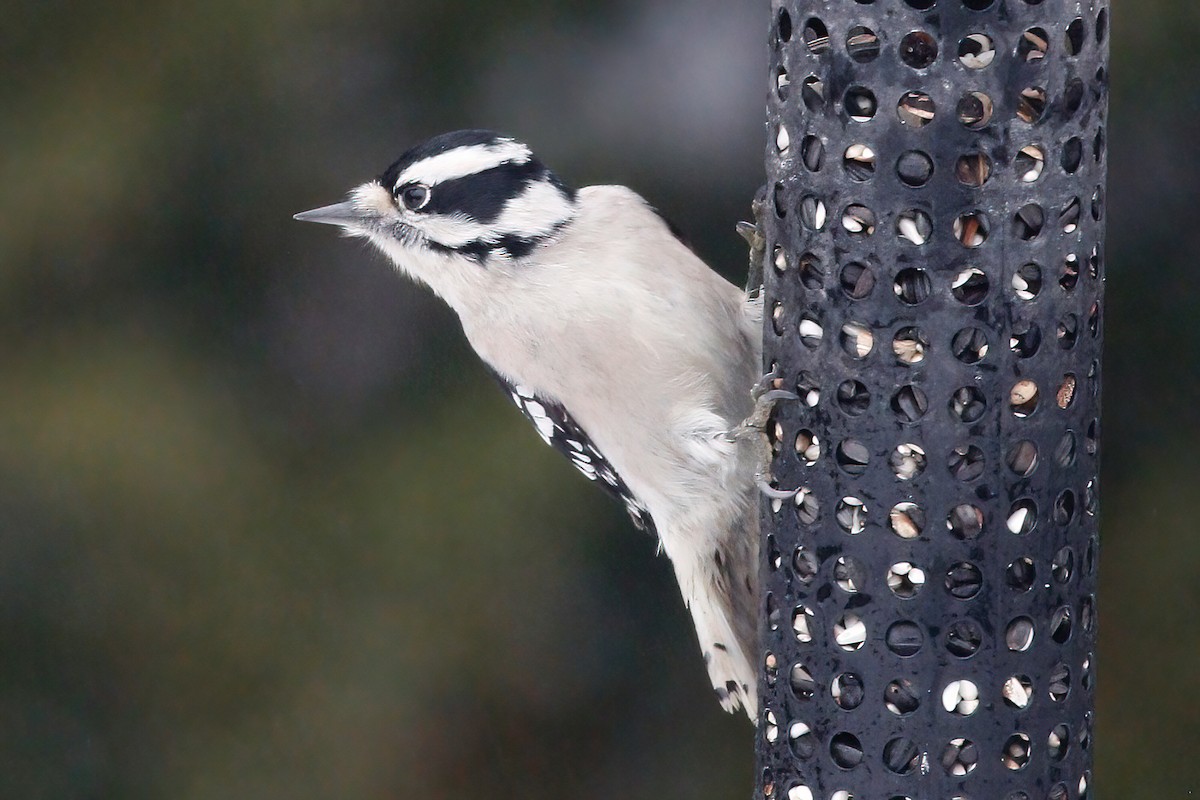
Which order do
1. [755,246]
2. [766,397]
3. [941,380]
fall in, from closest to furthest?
1. [941,380]
2. [766,397]
3. [755,246]

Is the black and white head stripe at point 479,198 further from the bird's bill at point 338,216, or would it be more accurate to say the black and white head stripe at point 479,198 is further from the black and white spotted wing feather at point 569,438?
the black and white spotted wing feather at point 569,438

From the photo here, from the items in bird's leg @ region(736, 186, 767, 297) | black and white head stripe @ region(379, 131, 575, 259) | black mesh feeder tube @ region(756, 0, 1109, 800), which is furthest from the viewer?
black and white head stripe @ region(379, 131, 575, 259)

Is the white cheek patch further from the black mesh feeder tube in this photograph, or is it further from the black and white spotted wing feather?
the black mesh feeder tube

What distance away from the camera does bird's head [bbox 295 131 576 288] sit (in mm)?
2619

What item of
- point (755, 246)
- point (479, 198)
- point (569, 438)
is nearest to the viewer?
point (755, 246)

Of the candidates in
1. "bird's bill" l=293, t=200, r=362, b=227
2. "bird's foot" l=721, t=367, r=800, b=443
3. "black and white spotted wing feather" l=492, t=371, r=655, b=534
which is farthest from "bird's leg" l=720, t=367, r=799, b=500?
"bird's bill" l=293, t=200, r=362, b=227

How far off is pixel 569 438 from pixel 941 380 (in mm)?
1101

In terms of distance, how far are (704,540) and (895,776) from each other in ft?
2.74

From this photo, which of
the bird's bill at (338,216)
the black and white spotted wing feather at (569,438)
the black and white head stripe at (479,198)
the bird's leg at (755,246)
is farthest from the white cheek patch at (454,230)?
the bird's leg at (755,246)

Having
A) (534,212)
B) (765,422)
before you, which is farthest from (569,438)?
(765,422)

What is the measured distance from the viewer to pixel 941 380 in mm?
1790

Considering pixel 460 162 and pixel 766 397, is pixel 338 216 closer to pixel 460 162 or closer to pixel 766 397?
pixel 460 162

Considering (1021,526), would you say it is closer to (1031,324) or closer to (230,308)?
(1031,324)

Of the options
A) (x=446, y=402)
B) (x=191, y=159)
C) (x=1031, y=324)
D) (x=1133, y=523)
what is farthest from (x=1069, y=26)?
(x=191, y=159)
